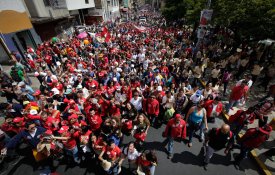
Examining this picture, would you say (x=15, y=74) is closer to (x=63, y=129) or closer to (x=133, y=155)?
(x=63, y=129)

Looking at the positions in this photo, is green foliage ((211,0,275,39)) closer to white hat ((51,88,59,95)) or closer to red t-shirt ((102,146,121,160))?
red t-shirt ((102,146,121,160))

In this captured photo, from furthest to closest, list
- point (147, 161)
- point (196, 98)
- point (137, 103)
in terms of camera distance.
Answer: point (137, 103), point (196, 98), point (147, 161)

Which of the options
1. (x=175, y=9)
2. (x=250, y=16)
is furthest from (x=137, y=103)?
(x=175, y=9)

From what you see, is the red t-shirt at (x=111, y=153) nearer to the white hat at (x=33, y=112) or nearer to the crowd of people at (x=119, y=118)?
the crowd of people at (x=119, y=118)

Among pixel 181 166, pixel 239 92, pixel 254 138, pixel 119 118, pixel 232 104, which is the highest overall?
pixel 254 138

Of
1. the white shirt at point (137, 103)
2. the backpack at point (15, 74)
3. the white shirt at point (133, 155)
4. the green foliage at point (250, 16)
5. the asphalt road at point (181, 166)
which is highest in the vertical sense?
the green foliage at point (250, 16)

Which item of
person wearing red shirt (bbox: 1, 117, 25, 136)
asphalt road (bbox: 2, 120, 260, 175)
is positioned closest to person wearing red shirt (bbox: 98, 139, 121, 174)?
asphalt road (bbox: 2, 120, 260, 175)

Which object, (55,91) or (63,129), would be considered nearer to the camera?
(63,129)

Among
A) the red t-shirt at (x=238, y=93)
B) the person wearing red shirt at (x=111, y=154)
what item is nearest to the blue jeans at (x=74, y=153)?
the person wearing red shirt at (x=111, y=154)

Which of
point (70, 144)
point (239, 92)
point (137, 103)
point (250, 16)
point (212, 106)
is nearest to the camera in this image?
point (70, 144)

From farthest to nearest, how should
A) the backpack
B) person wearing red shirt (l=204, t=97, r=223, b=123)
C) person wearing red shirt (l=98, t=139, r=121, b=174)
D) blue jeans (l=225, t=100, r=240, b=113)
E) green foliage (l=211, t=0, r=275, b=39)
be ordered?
green foliage (l=211, t=0, r=275, b=39), the backpack, blue jeans (l=225, t=100, r=240, b=113), person wearing red shirt (l=204, t=97, r=223, b=123), person wearing red shirt (l=98, t=139, r=121, b=174)

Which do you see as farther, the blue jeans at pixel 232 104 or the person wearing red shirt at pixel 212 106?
the blue jeans at pixel 232 104

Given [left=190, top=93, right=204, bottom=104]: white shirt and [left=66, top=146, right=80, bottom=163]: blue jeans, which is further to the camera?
[left=190, top=93, right=204, bottom=104]: white shirt

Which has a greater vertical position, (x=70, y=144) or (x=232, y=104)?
(x=70, y=144)
